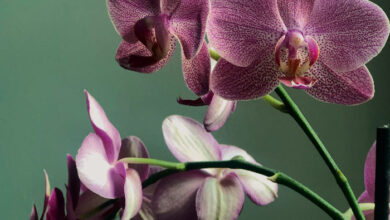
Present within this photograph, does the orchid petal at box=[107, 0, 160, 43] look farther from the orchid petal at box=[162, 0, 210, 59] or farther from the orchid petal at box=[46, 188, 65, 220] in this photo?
the orchid petal at box=[46, 188, 65, 220]

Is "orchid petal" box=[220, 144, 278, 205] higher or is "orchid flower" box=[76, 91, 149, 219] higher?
"orchid flower" box=[76, 91, 149, 219]

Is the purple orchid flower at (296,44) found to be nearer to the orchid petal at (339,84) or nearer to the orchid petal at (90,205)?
the orchid petal at (339,84)

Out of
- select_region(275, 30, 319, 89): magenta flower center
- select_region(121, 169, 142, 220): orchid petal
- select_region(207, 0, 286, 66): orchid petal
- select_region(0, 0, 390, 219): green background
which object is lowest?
select_region(0, 0, 390, 219): green background

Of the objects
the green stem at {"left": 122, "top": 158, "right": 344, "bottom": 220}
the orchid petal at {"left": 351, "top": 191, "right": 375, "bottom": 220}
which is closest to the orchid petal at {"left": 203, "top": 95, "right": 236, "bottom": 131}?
the green stem at {"left": 122, "top": 158, "right": 344, "bottom": 220}

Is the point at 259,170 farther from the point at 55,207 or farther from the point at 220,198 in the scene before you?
the point at 55,207

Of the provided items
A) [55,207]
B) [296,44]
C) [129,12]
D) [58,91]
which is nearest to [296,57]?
[296,44]

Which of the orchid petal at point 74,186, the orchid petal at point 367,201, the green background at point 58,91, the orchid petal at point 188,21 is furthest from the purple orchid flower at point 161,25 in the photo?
the green background at point 58,91
